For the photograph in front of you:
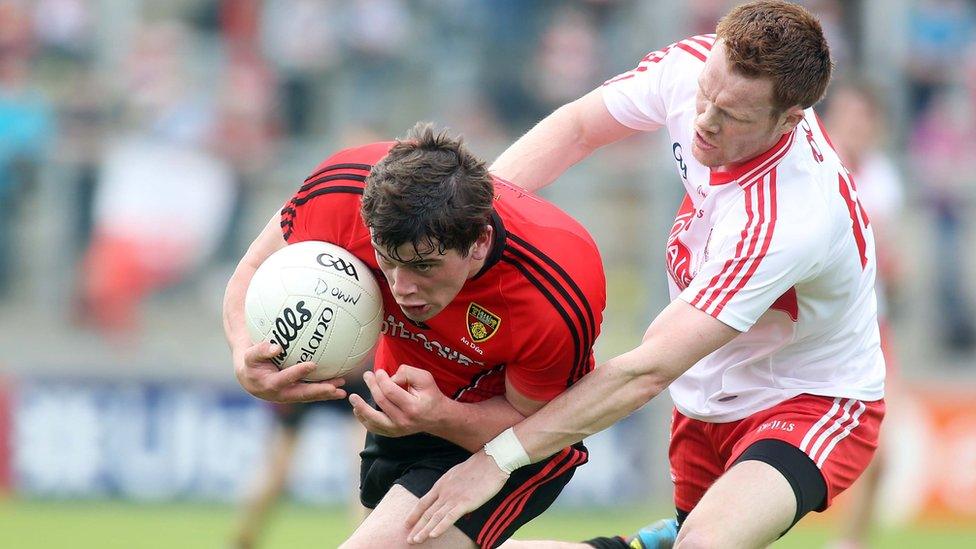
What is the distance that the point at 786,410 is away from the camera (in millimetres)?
5117

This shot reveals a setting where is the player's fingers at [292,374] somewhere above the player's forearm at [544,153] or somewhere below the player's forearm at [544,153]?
below

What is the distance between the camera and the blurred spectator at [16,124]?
10352 millimetres

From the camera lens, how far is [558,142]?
541 cm

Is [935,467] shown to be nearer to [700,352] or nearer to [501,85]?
[501,85]

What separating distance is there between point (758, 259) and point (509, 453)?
1.02m

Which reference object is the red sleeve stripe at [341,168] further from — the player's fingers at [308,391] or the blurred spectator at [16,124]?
the blurred spectator at [16,124]

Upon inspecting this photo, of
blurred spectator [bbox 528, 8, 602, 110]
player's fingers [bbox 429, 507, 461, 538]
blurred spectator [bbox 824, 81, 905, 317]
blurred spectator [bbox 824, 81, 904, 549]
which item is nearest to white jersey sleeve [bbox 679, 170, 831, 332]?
player's fingers [bbox 429, 507, 461, 538]

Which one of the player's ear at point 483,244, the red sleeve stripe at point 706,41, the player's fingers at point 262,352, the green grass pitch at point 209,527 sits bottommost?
the green grass pitch at point 209,527

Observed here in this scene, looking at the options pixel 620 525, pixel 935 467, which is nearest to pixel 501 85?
pixel 620 525

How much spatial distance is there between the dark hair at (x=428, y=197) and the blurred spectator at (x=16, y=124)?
665cm

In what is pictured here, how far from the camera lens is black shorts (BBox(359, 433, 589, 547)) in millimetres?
4961

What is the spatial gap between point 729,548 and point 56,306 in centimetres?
694

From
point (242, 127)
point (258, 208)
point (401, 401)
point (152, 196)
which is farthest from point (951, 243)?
point (401, 401)

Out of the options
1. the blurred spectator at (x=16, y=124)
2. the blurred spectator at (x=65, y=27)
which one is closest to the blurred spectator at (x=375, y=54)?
the blurred spectator at (x=65, y=27)
